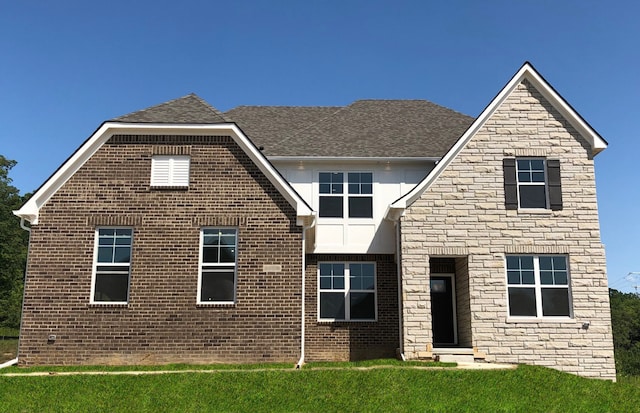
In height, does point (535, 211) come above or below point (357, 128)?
below

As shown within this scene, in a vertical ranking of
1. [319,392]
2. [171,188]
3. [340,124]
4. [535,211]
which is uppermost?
[340,124]

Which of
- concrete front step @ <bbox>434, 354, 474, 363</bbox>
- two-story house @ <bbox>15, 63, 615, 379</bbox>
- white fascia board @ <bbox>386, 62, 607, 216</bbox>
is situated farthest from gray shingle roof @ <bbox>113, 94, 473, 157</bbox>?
concrete front step @ <bbox>434, 354, 474, 363</bbox>

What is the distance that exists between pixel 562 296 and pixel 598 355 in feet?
5.61

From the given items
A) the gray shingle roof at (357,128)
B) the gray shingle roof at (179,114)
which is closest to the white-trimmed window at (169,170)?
the gray shingle roof at (179,114)

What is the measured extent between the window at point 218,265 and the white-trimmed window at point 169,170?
153 cm

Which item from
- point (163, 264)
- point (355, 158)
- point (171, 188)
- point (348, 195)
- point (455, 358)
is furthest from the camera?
point (348, 195)

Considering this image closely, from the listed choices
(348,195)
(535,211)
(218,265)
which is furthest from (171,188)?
(535,211)

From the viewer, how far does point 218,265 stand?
14.5 meters

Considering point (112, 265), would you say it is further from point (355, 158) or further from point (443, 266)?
point (443, 266)

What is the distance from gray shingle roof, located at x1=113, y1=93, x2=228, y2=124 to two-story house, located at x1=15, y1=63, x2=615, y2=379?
9 cm

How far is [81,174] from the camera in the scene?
14.9 meters

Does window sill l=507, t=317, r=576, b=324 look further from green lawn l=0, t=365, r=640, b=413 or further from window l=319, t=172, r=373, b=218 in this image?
window l=319, t=172, r=373, b=218

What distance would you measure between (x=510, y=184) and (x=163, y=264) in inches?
379

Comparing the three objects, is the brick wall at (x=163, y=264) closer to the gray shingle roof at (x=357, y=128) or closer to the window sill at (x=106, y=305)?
the window sill at (x=106, y=305)
